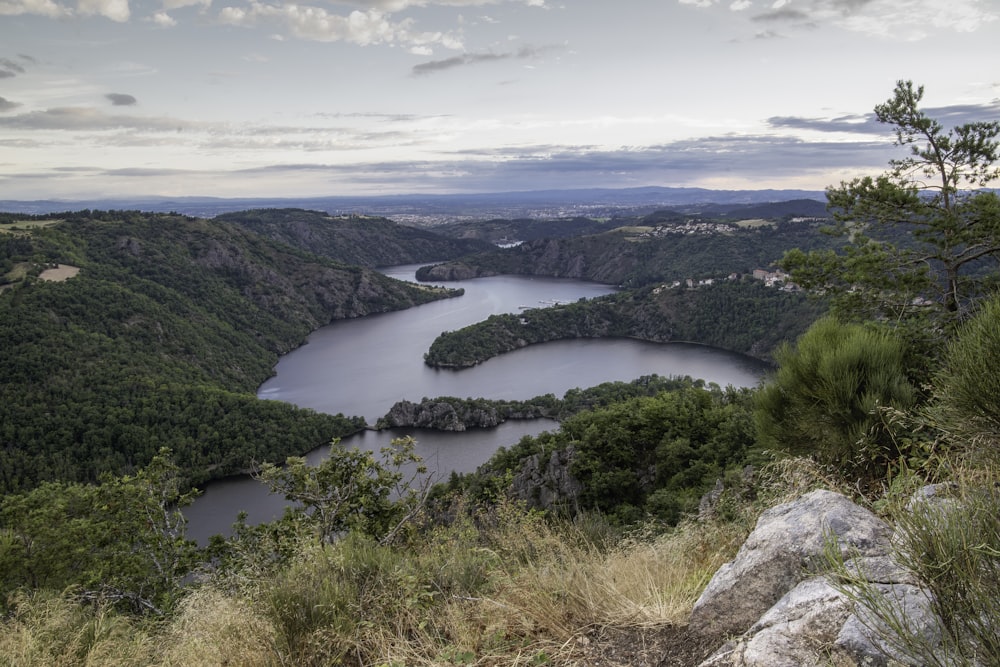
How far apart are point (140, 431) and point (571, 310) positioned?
69450 mm

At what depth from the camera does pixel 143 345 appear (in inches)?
2515

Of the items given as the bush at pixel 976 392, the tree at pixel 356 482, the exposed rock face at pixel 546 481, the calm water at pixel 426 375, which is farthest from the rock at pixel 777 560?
the calm water at pixel 426 375

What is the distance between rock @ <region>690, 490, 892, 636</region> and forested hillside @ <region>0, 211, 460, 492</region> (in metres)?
12.8

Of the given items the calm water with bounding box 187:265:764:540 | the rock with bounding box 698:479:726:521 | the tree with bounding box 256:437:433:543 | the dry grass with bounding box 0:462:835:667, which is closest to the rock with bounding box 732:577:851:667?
the dry grass with bounding box 0:462:835:667

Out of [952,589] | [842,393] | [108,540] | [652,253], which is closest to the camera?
[952,589]

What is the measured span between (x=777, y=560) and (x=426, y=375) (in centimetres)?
7181

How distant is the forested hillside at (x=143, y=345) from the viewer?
44969mm

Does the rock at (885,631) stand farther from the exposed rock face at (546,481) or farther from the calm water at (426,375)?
the calm water at (426,375)

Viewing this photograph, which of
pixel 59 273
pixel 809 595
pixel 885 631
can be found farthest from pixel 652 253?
pixel 885 631

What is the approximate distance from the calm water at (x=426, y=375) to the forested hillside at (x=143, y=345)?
4.26 meters

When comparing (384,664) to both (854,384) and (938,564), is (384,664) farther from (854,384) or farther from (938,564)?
(854,384)

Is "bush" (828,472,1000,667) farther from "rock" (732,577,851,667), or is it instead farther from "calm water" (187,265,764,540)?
"calm water" (187,265,764,540)

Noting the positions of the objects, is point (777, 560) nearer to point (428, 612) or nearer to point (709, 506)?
point (428, 612)

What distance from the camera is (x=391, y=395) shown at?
65.9 meters
